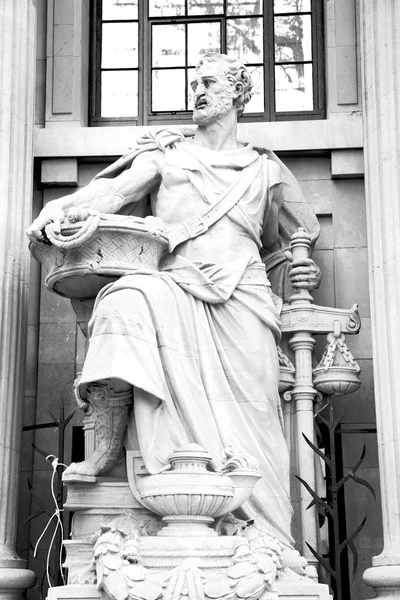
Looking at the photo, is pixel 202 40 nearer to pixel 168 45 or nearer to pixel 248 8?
pixel 168 45

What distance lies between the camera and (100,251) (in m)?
8.09

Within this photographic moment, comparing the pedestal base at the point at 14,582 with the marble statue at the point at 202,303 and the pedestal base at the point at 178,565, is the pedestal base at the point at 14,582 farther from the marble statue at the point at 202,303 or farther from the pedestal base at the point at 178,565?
the marble statue at the point at 202,303

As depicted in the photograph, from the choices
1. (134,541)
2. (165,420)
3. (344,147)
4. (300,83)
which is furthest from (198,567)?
(300,83)

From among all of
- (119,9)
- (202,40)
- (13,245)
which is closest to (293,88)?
(202,40)

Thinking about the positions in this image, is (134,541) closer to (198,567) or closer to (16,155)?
(198,567)

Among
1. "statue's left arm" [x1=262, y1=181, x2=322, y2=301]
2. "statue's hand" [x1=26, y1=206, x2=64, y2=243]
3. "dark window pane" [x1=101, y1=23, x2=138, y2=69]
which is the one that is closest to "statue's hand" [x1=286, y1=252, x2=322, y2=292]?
"statue's left arm" [x1=262, y1=181, x2=322, y2=301]

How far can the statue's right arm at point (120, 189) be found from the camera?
8.53 meters

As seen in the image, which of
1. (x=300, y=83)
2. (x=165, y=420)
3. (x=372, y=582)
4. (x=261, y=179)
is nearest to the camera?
(x=165, y=420)

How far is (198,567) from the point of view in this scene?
7.06 meters

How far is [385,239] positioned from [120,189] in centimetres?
203

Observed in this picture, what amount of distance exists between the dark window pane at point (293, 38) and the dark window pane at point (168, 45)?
0.89 m

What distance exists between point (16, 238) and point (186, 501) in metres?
2.89

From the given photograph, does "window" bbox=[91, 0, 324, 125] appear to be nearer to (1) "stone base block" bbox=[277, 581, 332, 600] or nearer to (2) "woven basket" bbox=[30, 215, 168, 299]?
(2) "woven basket" bbox=[30, 215, 168, 299]

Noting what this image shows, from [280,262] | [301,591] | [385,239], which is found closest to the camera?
[301,591]
